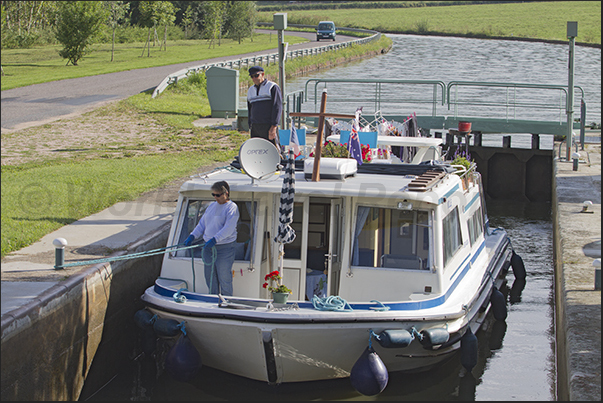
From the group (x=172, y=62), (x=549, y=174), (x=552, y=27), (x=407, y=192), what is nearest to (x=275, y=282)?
(x=407, y=192)

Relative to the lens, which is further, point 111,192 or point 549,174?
point 549,174

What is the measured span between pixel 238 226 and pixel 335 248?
119 centimetres

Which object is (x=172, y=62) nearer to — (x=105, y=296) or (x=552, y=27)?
(x=105, y=296)

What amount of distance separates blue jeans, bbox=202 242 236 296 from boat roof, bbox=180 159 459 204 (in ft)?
2.39

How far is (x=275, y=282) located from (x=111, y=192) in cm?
525

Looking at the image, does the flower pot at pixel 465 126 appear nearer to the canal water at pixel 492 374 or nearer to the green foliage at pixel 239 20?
the canal water at pixel 492 374

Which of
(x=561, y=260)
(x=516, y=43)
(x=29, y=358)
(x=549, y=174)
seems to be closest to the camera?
(x=29, y=358)

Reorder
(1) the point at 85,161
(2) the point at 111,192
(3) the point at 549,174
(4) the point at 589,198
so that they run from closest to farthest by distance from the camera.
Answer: (2) the point at 111,192, (4) the point at 589,198, (1) the point at 85,161, (3) the point at 549,174

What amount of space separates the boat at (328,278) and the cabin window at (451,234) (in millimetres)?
15

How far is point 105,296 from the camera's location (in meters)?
8.26

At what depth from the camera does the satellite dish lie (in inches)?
324

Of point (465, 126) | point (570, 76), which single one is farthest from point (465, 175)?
point (570, 76)

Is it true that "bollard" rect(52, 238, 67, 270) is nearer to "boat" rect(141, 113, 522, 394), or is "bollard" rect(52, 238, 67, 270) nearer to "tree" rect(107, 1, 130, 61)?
"boat" rect(141, 113, 522, 394)

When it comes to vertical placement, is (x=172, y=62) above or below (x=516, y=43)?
below
